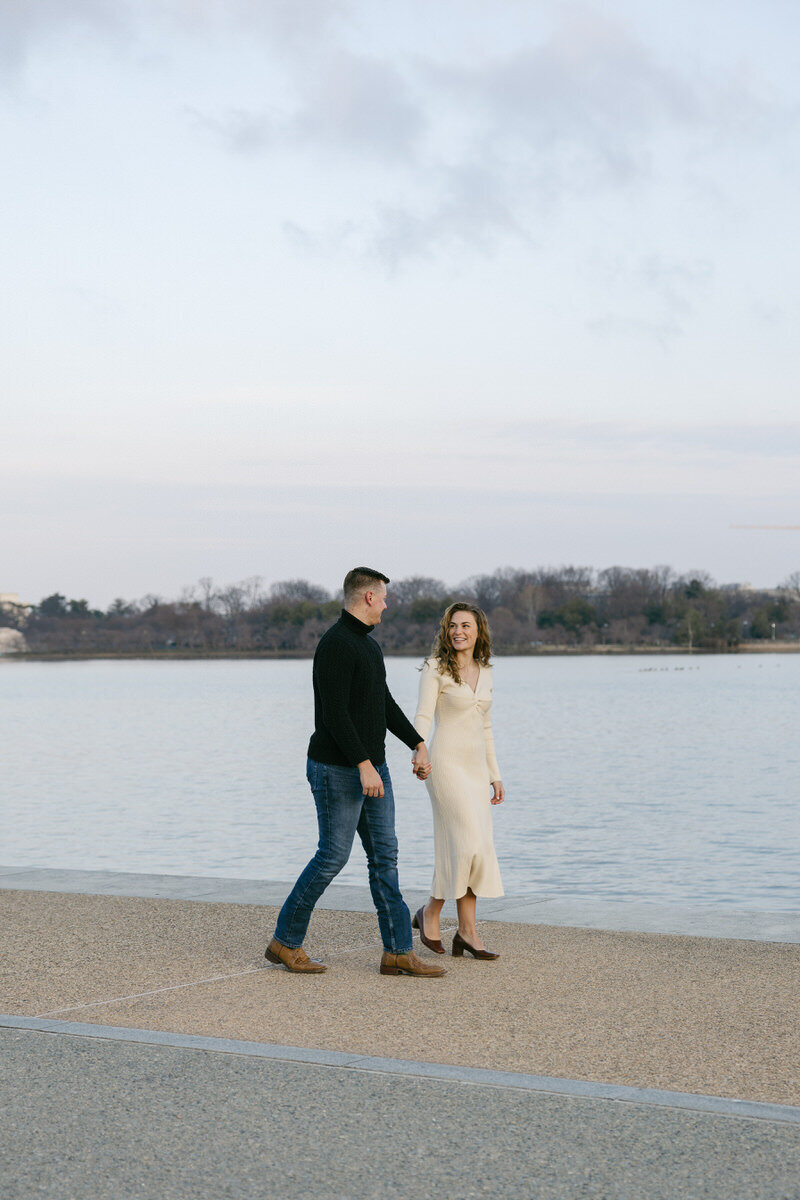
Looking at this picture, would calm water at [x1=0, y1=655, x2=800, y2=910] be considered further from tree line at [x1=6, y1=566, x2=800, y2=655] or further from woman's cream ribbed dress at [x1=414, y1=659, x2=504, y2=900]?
Result: tree line at [x1=6, y1=566, x2=800, y2=655]

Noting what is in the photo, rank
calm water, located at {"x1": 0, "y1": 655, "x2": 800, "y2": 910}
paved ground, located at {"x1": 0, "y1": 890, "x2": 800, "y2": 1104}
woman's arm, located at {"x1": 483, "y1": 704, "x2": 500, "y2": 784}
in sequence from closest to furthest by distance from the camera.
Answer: paved ground, located at {"x1": 0, "y1": 890, "x2": 800, "y2": 1104} < woman's arm, located at {"x1": 483, "y1": 704, "x2": 500, "y2": 784} < calm water, located at {"x1": 0, "y1": 655, "x2": 800, "y2": 910}

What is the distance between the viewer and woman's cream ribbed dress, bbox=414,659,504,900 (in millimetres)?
7383

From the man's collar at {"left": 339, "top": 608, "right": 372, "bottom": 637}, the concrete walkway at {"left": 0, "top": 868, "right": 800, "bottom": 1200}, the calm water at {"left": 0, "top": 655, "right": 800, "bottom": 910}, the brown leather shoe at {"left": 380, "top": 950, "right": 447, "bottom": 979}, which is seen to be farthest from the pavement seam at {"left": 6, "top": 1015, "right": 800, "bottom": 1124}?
the calm water at {"left": 0, "top": 655, "right": 800, "bottom": 910}

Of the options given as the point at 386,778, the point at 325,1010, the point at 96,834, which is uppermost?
the point at 386,778

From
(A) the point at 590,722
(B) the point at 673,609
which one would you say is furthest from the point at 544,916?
(B) the point at 673,609

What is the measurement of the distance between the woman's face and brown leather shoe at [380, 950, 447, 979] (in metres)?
1.60

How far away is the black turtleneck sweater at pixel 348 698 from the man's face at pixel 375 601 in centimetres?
6

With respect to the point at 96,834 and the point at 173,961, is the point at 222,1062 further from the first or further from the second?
the point at 96,834

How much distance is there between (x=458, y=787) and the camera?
7.41m

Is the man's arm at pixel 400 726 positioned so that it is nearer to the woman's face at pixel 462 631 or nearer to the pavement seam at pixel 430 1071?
the woman's face at pixel 462 631

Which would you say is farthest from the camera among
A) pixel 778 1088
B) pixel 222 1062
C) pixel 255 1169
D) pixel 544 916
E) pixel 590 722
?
pixel 590 722

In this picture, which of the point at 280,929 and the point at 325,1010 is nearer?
the point at 325,1010

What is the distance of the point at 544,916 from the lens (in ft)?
28.5

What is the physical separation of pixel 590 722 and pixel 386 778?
48.6 meters
